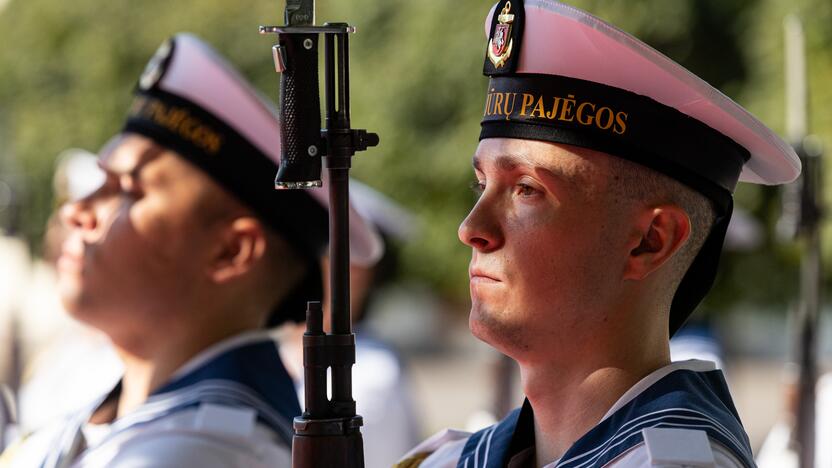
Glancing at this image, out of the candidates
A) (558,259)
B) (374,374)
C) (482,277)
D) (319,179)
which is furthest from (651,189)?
(374,374)

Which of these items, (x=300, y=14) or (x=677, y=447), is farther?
(x=300, y=14)

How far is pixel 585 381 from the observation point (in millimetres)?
2420

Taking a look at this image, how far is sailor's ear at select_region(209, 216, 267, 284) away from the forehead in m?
1.45

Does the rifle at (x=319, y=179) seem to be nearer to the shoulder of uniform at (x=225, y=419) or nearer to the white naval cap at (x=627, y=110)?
the white naval cap at (x=627, y=110)

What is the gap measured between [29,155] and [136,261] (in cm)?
1542

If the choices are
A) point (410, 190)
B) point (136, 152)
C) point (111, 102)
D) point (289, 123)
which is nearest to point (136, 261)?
point (136, 152)

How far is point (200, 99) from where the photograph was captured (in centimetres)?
385

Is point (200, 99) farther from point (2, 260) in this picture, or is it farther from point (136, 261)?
point (2, 260)

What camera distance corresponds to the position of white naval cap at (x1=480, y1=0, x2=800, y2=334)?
240 centimetres

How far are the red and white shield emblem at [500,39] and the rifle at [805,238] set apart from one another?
3052mm

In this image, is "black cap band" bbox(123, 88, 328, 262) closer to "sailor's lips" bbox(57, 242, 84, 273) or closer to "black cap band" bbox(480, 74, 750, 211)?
"sailor's lips" bbox(57, 242, 84, 273)

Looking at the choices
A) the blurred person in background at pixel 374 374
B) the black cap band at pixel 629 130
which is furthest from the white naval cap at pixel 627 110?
the blurred person in background at pixel 374 374

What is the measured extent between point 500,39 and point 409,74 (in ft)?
41.7

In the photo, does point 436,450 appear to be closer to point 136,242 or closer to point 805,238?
point 136,242
